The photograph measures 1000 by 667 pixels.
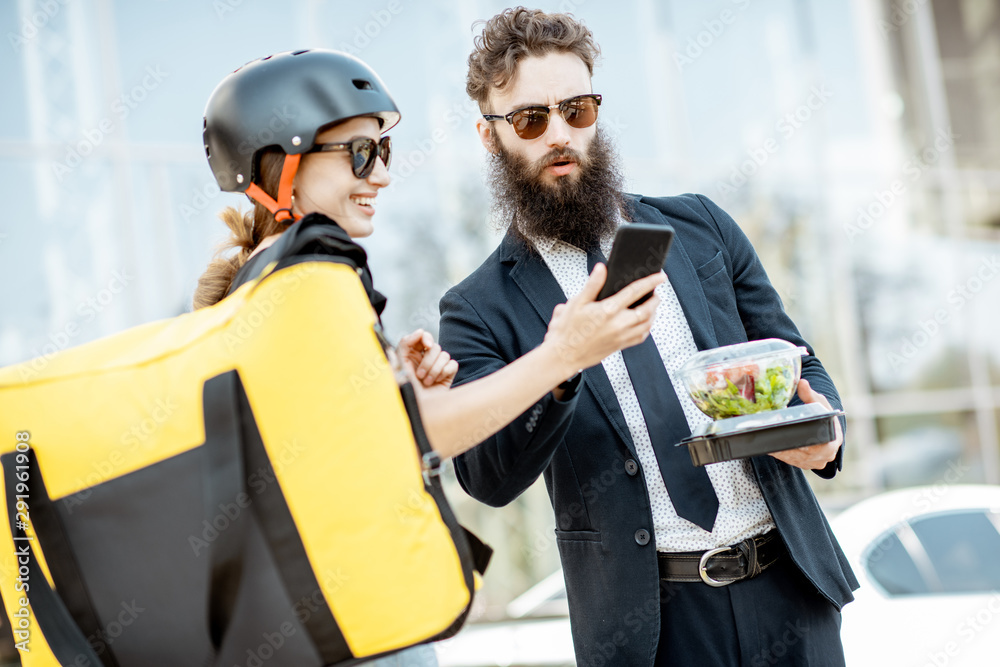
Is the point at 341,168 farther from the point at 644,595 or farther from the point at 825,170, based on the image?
the point at 825,170

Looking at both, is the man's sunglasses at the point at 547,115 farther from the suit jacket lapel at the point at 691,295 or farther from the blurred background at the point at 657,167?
the blurred background at the point at 657,167

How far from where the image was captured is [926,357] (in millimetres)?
12164

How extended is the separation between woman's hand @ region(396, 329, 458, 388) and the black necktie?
593 mm

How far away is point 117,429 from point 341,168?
750mm

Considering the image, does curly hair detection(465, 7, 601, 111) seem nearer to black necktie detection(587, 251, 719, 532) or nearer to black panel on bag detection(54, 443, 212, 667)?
black necktie detection(587, 251, 719, 532)

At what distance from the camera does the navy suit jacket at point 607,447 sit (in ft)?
7.38

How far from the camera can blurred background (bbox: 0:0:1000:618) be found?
763 cm

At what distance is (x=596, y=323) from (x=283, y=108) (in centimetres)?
84

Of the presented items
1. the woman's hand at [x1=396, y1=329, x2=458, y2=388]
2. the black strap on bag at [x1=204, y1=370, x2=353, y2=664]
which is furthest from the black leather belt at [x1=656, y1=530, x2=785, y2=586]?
the black strap on bag at [x1=204, y1=370, x2=353, y2=664]

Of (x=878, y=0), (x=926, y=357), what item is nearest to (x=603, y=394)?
(x=926, y=357)

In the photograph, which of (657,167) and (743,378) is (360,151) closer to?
(743,378)

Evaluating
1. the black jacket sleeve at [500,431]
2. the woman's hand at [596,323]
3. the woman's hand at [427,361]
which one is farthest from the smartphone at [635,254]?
the woman's hand at [427,361]

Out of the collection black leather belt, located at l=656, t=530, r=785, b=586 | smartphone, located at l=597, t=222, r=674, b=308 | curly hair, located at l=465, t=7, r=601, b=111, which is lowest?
black leather belt, located at l=656, t=530, r=785, b=586

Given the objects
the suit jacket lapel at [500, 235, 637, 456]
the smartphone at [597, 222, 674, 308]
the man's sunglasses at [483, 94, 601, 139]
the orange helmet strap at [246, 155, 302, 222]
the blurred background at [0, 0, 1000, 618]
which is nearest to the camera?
the smartphone at [597, 222, 674, 308]
